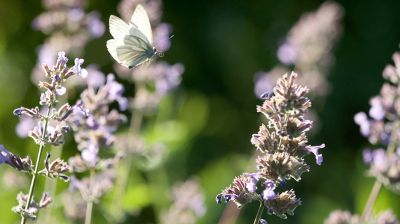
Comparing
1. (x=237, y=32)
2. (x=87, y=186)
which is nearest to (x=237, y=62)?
(x=237, y=32)

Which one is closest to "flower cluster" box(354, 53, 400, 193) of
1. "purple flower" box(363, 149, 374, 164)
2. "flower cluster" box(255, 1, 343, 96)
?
"purple flower" box(363, 149, 374, 164)

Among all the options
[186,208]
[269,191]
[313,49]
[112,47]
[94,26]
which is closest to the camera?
[269,191]

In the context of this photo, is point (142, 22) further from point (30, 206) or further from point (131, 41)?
point (30, 206)

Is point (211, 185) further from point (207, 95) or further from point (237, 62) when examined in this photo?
point (237, 62)

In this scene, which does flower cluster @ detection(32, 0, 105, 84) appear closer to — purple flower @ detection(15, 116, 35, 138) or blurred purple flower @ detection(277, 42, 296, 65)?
purple flower @ detection(15, 116, 35, 138)

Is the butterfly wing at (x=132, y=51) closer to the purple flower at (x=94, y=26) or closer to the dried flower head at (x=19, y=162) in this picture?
the dried flower head at (x=19, y=162)

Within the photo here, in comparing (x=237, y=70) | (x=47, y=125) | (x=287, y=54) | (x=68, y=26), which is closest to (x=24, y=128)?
(x=68, y=26)
